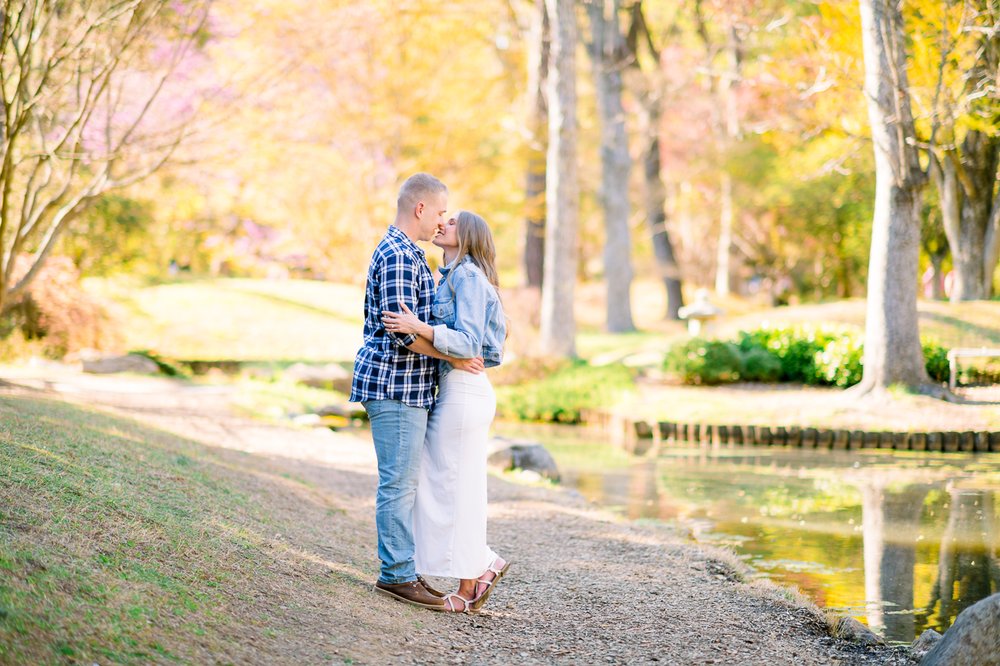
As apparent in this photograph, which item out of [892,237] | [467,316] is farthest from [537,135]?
[467,316]

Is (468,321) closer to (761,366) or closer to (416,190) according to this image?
(416,190)

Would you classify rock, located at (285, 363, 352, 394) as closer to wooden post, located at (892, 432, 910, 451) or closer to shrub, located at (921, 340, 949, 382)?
wooden post, located at (892, 432, 910, 451)

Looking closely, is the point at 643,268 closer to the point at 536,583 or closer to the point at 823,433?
the point at 823,433

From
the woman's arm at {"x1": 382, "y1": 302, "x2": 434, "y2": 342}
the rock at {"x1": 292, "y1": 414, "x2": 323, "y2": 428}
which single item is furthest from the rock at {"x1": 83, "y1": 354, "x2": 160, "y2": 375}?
the woman's arm at {"x1": 382, "y1": 302, "x2": 434, "y2": 342}

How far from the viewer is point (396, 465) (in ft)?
15.8

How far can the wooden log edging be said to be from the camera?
12008 mm

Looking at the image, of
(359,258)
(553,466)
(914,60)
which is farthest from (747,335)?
(359,258)

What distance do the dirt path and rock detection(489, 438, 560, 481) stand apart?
201cm

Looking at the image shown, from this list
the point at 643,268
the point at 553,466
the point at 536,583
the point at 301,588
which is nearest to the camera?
the point at 301,588

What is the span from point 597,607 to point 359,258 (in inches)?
689

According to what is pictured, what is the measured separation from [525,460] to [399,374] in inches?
239

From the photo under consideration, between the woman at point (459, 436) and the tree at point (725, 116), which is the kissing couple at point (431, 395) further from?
the tree at point (725, 116)

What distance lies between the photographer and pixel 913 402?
42.5ft

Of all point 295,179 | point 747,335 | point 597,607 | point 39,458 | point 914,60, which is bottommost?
point 597,607
